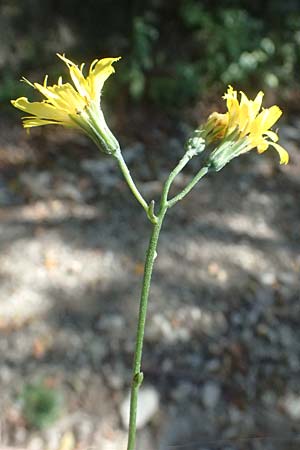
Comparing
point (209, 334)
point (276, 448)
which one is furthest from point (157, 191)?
point (276, 448)

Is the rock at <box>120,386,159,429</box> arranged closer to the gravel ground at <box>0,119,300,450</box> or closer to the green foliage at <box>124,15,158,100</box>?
the gravel ground at <box>0,119,300,450</box>

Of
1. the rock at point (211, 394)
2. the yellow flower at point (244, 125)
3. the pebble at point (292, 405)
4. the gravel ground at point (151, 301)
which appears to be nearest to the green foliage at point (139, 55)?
the gravel ground at point (151, 301)

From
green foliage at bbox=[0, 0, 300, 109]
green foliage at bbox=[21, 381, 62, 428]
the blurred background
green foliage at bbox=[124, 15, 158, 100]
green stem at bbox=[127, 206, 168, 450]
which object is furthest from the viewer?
green foliage at bbox=[0, 0, 300, 109]

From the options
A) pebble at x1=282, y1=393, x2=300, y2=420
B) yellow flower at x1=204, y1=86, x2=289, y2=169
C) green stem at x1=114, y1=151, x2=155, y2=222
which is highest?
yellow flower at x1=204, y1=86, x2=289, y2=169

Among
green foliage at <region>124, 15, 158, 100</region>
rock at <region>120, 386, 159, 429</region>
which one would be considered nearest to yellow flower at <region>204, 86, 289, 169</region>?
A: rock at <region>120, 386, 159, 429</region>

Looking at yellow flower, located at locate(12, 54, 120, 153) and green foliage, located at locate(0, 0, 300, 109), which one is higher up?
green foliage, located at locate(0, 0, 300, 109)

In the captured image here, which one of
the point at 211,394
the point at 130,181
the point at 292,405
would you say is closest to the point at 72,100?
the point at 130,181

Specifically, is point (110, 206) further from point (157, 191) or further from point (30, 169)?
point (30, 169)

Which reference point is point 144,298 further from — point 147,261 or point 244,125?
point 244,125

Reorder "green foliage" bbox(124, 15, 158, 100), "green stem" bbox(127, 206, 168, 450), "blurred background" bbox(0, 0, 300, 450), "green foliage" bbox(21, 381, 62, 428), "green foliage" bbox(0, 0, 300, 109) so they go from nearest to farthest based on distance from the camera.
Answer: "green stem" bbox(127, 206, 168, 450)
"green foliage" bbox(21, 381, 62, 428)
"blurred background" bbox(0, 0, 300, 450)
"green foliage" bbox(124, 15, 158, 100)
"green foliage" bbox(0, 0, 300, 109)
